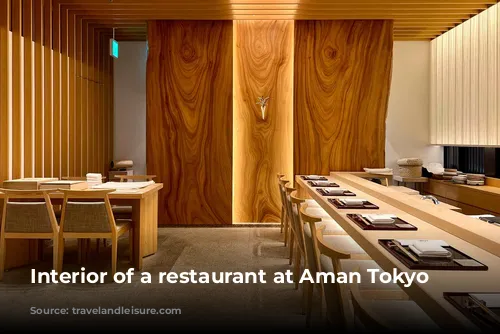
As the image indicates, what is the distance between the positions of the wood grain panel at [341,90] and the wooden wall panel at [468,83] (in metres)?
1.17

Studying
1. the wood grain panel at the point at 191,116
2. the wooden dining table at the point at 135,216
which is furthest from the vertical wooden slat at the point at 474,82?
the wooden dining table at the point at 135,216

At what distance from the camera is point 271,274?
4.27 metres

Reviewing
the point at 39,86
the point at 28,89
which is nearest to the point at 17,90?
the point at 28,89

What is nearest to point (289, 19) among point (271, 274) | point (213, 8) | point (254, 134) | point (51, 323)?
point (213, 8)

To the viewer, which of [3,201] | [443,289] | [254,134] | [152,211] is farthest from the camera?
[254,134]

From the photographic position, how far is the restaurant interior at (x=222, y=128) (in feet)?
13.9

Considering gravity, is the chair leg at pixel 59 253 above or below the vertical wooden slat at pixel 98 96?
below

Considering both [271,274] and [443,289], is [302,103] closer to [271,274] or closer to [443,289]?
[271,274]

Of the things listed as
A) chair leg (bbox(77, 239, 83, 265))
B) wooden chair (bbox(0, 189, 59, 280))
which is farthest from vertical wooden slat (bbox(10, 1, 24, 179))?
chair leg (bbox(77, 239, 83, 265))

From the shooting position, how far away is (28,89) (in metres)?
5.18

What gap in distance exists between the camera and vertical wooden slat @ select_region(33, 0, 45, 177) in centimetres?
539

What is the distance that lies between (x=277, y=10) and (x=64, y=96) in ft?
10.1

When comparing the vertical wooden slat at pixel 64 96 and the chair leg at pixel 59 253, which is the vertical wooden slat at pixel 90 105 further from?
the chair leg at pixel 59 253

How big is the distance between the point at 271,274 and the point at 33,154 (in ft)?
9.95
